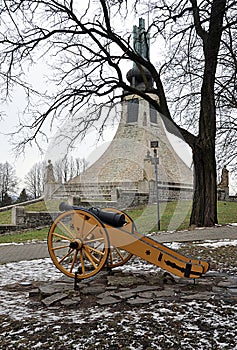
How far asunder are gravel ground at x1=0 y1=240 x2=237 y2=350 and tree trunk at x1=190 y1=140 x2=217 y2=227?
8.33 metres

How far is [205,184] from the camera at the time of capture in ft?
42.6

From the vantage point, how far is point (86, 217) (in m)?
5.54

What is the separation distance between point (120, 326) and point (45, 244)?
24.6ft

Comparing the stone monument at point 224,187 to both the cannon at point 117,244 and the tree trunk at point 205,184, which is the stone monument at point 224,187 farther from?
the cannon at point 117,244

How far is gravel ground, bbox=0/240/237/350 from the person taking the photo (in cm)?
354

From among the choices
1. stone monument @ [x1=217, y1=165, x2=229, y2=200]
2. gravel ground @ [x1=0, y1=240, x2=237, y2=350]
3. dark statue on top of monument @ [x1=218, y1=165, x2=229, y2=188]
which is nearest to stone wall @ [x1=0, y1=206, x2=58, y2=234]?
gravel ground @ [x1=0, y1=240, x2=237, y2=350]

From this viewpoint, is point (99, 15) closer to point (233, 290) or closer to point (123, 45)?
point (123, 45)

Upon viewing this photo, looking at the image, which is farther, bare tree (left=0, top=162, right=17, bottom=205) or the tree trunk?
bare tree (left=0, top=162, right=17, bottom=205)

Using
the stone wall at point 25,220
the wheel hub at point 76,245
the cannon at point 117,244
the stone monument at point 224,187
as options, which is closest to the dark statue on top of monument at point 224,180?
the stone monument at point 224,187

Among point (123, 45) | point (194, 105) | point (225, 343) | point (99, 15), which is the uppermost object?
point (99, 15)

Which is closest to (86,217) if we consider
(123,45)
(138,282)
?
(138,282)

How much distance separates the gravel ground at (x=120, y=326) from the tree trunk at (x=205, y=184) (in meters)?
8.33

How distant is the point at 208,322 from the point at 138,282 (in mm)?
1754

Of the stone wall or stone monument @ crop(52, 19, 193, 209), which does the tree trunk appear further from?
the stone wall
